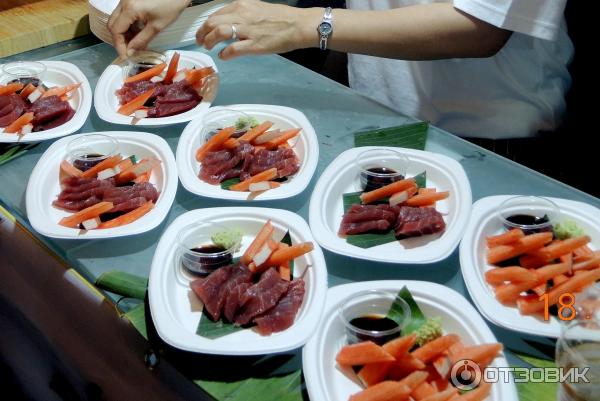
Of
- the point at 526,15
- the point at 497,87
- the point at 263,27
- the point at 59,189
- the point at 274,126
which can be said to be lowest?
the point at 59,189

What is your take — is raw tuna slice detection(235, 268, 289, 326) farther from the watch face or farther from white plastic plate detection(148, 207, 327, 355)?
the watch face

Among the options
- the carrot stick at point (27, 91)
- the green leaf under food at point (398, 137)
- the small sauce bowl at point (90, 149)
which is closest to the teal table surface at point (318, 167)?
the green leaf under food at point (398, 137)

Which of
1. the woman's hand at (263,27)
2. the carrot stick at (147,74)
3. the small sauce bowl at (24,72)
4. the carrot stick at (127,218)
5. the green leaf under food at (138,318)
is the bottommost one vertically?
the green leaf under food at (138,318)

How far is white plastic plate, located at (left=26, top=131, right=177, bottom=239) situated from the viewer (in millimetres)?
1773

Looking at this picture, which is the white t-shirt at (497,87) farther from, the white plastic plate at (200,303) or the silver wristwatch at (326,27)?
the white plastic plate at (200,303)

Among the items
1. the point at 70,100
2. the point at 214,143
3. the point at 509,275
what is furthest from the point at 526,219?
the point at 70,100

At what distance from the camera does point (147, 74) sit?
8.13ft

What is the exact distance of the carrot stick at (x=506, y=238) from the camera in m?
1.69

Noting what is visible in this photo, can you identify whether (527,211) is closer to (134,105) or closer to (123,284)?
(123,284)

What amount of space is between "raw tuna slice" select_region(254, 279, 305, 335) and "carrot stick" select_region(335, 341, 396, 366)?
15 cm

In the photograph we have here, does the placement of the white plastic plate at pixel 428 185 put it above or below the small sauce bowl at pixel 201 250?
Result: above

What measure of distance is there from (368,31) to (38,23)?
1.57 meters

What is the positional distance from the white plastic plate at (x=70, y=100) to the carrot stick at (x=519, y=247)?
148cm

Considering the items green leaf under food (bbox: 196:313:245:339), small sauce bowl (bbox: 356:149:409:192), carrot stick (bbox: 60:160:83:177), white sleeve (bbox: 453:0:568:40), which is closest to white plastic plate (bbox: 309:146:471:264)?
small sauce bowl (bbox: 356:149:409:192)
